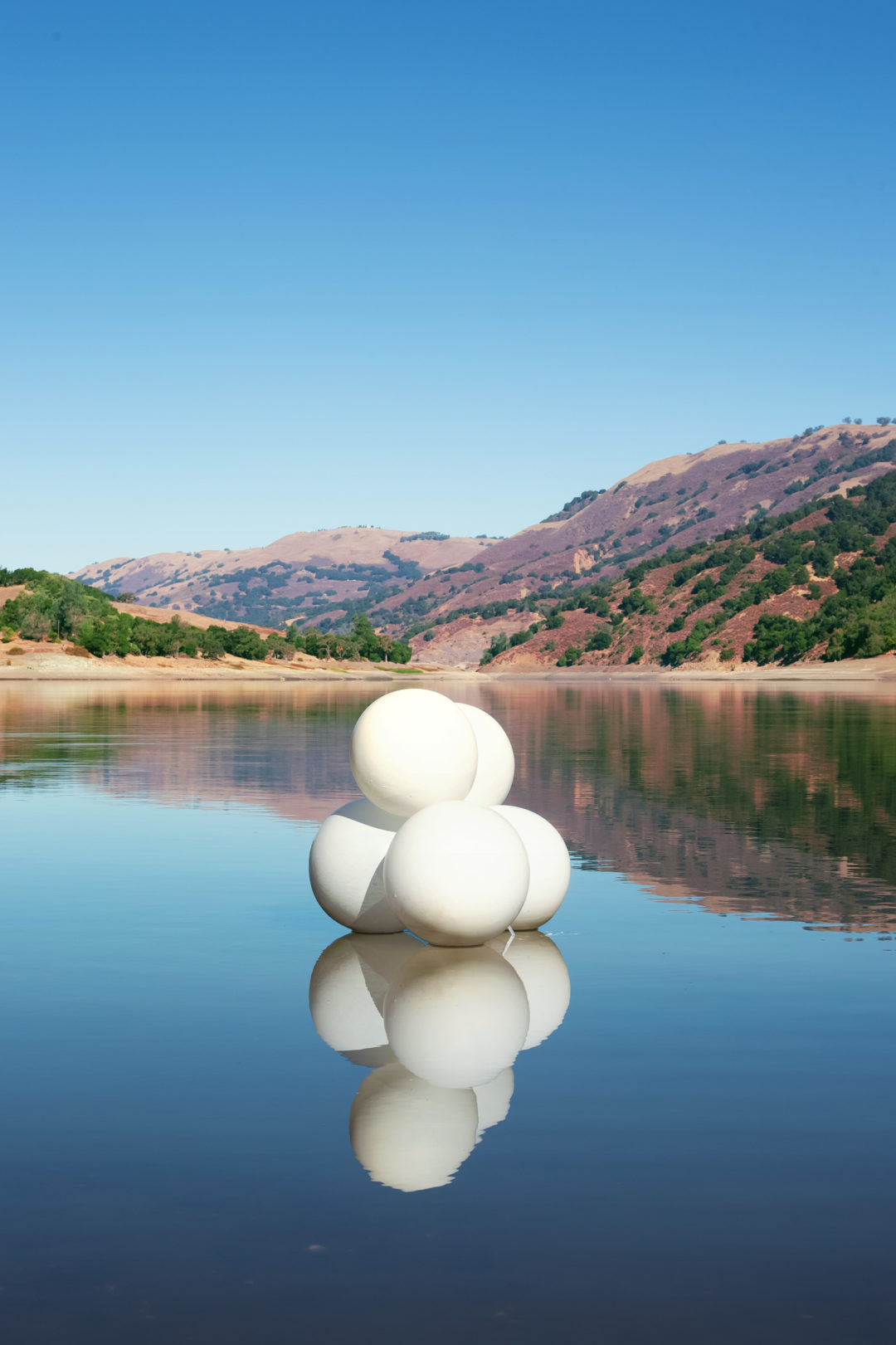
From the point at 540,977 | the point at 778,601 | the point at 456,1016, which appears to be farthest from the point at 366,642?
the point at 456,1016

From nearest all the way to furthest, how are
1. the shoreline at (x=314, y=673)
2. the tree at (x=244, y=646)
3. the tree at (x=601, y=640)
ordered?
1. the shoreline at (x=314, y=673)
2. the tree at (x=244, y=646)
3. the tree at (x=601, y=640)

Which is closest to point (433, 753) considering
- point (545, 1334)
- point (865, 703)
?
point (545, 1334)

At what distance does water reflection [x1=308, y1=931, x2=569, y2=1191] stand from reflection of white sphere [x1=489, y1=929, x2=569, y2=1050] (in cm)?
1

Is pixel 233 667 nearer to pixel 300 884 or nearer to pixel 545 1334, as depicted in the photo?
pixel 300 884

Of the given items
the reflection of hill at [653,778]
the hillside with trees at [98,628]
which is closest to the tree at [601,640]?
the hillside with trees at [98,628]

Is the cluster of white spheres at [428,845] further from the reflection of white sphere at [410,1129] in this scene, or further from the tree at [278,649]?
the tree at [278,649]

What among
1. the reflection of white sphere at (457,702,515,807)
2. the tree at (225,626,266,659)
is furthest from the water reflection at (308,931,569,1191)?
the tree at (225,626,266,659)

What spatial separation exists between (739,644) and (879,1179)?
158172mm

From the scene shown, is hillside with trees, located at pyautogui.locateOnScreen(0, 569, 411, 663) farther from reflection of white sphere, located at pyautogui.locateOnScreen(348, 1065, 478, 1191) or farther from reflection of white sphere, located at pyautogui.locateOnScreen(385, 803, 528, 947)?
reflection of white sphere, located at pyautogui.locateOnScreen(348, 1065, 478, 1191)

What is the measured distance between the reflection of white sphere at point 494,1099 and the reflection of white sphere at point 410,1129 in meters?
0.04

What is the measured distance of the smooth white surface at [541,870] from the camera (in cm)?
1202

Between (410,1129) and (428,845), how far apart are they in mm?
3980

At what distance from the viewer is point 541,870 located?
1205 centimetres

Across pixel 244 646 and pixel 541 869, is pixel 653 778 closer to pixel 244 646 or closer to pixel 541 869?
pixel 541 869
